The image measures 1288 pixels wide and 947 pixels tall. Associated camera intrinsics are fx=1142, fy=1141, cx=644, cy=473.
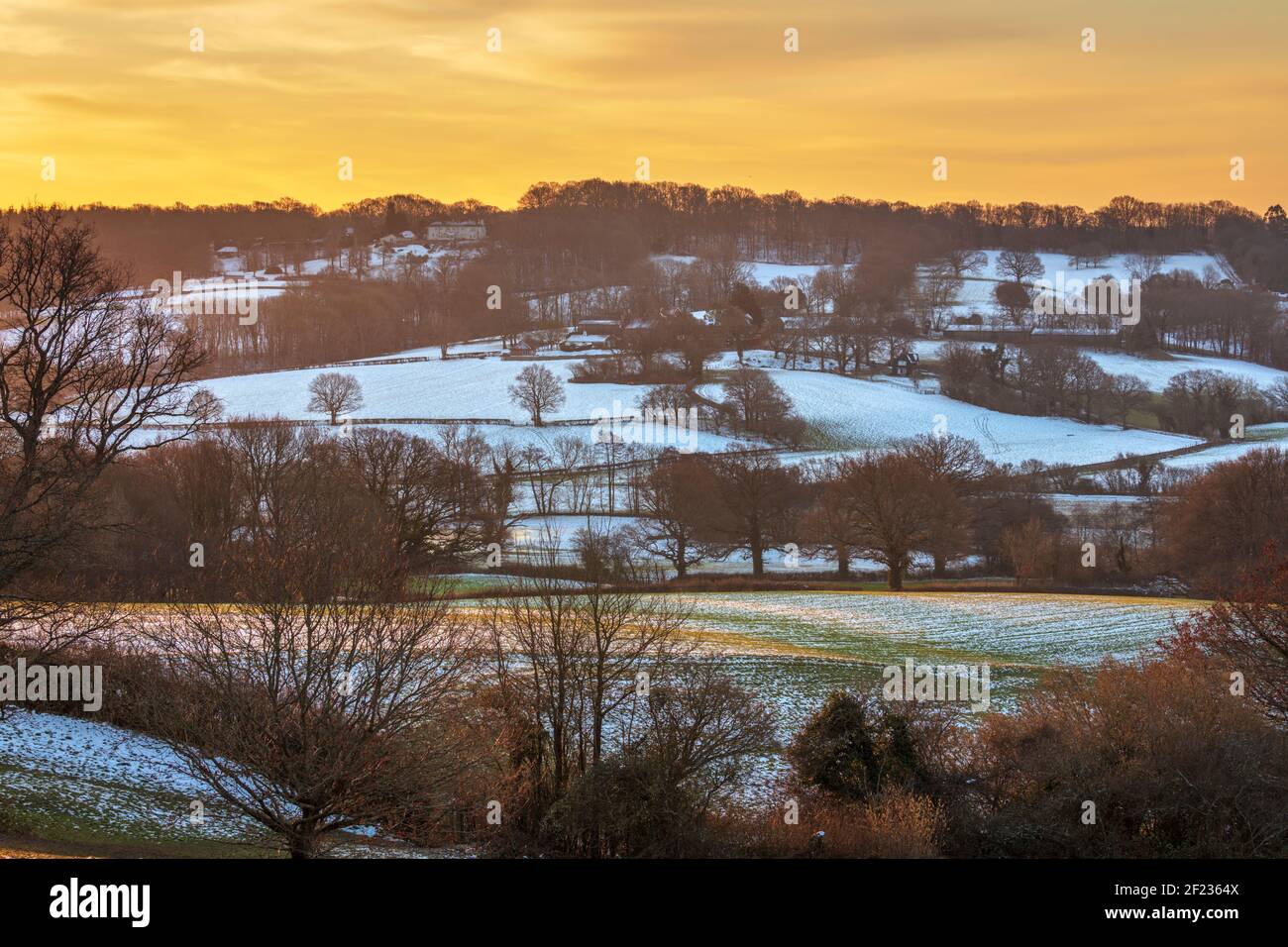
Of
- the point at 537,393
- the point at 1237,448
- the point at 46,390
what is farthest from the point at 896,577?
the point at 1237,448

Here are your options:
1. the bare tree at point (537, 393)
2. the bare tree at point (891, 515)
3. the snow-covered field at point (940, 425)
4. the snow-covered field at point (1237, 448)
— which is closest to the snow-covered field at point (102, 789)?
the bare tree at point (891, 515)

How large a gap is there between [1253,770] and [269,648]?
19.9 metres

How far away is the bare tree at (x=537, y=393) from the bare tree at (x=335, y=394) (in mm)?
15995

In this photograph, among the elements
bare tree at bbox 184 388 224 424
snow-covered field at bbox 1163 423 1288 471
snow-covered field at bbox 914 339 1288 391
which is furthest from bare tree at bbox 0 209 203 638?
snow-covered field at bbox 914 339 1288 391

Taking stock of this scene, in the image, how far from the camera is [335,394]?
113 metres

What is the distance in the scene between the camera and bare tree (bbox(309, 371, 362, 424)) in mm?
111750

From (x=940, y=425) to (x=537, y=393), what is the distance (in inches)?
1540

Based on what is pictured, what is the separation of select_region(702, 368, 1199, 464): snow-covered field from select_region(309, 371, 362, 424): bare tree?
3546 cm

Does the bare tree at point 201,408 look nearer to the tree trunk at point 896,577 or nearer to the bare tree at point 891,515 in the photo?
the bare tree at point 891,515

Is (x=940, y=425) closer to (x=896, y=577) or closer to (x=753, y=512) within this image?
(x=753, y=512)

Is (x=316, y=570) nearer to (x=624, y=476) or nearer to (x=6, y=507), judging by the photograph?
(x=6, y=507)

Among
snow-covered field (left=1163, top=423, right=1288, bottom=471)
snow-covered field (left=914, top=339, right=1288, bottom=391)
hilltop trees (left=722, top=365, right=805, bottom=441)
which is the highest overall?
snow-covered field (left=914, top=339, right=1288, bottom=391)

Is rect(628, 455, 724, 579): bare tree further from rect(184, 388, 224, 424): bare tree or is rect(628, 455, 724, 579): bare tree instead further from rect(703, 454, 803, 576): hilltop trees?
rect(184, 388, 224, 424): bare tree
